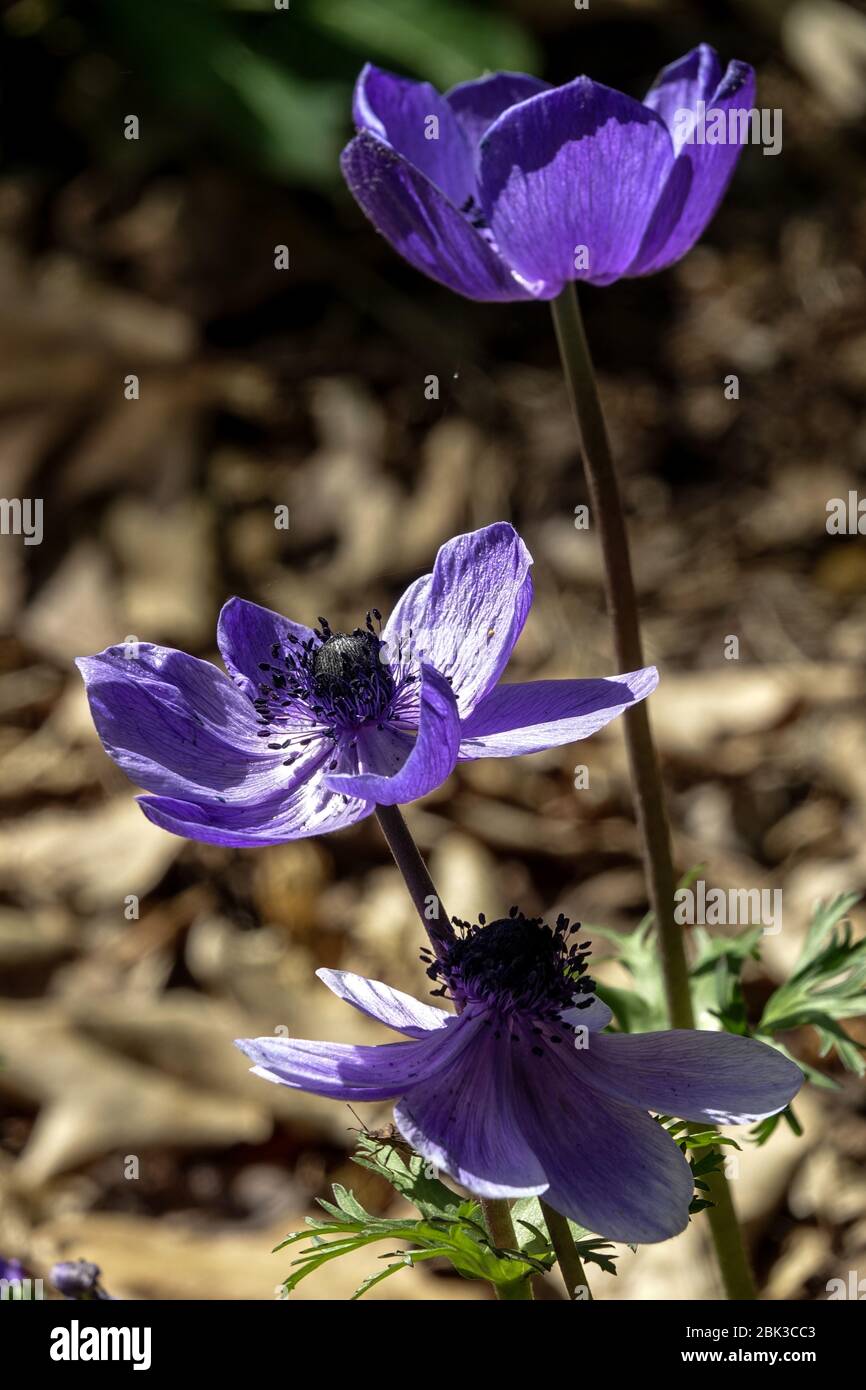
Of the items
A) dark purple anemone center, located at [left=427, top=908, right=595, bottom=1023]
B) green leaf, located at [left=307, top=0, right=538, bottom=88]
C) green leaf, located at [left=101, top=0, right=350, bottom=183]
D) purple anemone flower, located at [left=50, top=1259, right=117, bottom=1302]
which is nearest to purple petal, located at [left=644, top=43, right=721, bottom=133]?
dark purple anemone center, located at [left=427, top=908, right=595, bottom=1023]

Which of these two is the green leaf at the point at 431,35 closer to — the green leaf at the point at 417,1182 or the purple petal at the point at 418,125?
the purple petal at the point at 418,125

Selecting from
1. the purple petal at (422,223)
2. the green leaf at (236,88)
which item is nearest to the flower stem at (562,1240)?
the purple petal at (422,223)

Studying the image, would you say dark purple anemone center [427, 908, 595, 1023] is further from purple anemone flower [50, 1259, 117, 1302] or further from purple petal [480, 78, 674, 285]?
purple petal [480, 78, 674, 285]

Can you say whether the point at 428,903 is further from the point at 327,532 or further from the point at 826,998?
the point at 327,532

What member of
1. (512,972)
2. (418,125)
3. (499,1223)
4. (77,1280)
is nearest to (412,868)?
(512,972)

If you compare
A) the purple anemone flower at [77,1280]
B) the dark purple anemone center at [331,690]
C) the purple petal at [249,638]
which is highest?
the purple petal at [249,638]

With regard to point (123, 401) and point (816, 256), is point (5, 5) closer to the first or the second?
point (123, 401)
